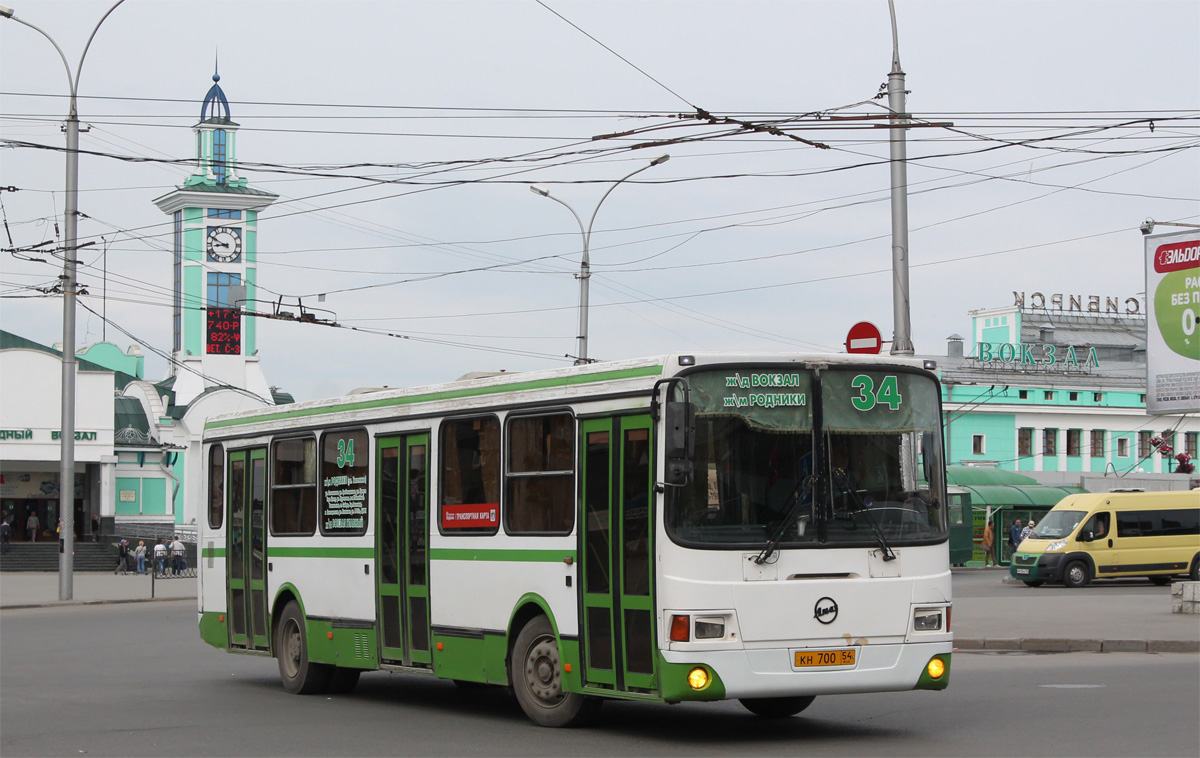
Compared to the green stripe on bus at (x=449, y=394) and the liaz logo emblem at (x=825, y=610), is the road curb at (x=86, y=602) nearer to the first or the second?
the green stripe on bus at (x=449, y=394)

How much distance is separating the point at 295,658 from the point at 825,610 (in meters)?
6.82

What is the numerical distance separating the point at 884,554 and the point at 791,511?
78 centimetres

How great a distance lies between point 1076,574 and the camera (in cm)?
3534

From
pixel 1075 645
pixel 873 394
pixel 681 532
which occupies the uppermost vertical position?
pixel 873 394

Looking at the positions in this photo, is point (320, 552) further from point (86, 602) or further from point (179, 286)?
point (179, 286)

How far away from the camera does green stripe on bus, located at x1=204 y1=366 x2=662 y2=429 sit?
11.1 m

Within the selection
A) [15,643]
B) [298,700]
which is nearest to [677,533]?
[298,700]

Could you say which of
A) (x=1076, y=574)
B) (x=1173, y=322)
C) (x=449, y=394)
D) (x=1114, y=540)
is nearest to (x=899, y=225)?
(x=1173, y=322)

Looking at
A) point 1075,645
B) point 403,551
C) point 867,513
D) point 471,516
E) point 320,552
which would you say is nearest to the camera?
point 867,513

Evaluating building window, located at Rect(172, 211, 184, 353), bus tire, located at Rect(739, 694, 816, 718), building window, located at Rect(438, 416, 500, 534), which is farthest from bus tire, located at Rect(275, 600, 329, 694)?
building window, located at Rect(172, 211, 184, 353)

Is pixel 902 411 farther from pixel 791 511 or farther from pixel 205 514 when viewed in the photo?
pixel 205 514

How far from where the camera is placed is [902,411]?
10977 millimetres

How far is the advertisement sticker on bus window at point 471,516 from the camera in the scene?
12273mm

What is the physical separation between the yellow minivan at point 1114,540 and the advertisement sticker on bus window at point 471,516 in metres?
25.3
